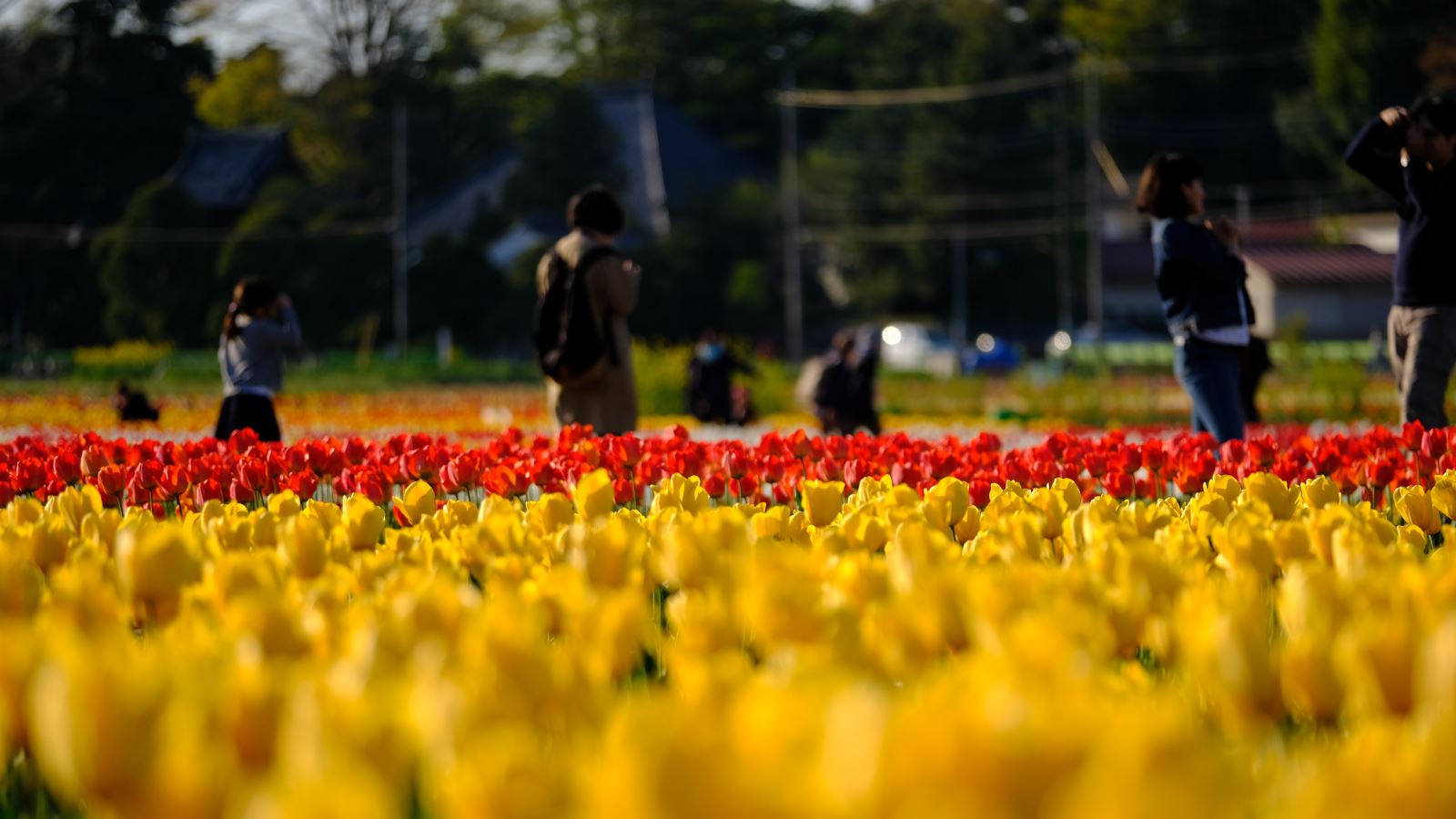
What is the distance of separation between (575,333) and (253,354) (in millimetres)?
2199

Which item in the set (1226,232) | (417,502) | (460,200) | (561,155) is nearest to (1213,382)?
(1226,232)

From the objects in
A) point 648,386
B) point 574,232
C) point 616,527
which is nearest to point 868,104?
point 648,386

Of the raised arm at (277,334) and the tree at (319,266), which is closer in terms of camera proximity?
the raised arm at (277,334)

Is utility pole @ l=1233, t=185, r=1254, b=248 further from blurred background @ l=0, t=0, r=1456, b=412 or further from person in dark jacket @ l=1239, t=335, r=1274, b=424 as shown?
person in dark jacket @ l=1239, t=335, r=1274, b=424

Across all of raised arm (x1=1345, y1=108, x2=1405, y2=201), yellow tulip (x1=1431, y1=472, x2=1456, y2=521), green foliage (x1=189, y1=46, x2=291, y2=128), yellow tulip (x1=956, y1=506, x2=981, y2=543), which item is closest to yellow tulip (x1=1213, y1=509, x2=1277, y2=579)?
yellow tulip (x1=956, y1=506, x2=981, y2=543)

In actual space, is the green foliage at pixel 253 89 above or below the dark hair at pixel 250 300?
above

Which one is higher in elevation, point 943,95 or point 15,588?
point 943,95

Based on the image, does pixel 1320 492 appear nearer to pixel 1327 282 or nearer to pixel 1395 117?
pixel 1395 117

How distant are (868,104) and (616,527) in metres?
49.7

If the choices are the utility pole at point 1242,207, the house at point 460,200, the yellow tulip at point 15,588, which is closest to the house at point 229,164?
the house at point 460,200

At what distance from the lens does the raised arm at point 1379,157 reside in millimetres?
7324

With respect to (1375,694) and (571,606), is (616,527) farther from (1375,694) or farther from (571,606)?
(1375,694)

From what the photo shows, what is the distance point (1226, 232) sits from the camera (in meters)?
7.54

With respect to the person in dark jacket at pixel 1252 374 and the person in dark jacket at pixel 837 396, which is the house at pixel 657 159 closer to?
the person in dark jacket at pixel 837 396
